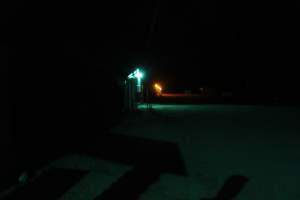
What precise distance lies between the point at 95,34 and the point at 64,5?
6.67 ft

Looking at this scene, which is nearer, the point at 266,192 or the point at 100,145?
the point at 266,192

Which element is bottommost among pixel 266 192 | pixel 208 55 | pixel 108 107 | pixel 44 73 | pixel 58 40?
pixel 266 192

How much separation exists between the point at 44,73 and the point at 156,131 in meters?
4.87

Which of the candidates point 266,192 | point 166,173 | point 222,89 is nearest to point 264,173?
point 266,192

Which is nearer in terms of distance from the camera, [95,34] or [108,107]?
[95,34]

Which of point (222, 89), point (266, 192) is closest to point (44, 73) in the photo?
point (266, 192)

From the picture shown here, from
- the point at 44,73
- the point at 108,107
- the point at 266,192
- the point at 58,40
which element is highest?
the point at 58,40

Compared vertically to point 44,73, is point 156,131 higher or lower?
lower

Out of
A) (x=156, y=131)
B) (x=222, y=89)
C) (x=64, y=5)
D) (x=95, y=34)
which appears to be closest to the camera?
(x=64, y=5)

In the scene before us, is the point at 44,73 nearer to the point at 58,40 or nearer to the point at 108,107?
the point at 58,40

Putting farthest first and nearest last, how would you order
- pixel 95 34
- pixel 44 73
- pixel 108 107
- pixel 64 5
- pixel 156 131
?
pixel 108 107
pixel 156 131
pixel 95 34
pixel 44 73
pixel 64 5

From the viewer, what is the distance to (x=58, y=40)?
4285mm

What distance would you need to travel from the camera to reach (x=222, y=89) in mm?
49188

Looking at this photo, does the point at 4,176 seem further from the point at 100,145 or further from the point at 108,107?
the point at 108,107
